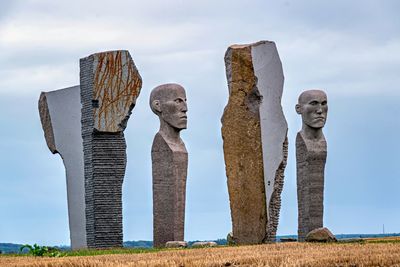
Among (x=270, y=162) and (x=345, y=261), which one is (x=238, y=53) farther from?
(x=345, y=261)

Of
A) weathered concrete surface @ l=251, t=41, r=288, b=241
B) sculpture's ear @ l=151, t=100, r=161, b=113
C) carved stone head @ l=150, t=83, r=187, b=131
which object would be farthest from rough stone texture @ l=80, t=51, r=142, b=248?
weathered concrete surface @ l=251, t=41, r=288, b=241

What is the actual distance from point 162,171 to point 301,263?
1316 centimetres

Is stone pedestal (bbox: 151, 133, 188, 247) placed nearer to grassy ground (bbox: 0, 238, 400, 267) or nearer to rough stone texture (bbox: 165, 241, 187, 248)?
rough stone texture (bbox: 165, 241, 187, 248)

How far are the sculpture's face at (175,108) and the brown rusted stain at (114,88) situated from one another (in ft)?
3.05

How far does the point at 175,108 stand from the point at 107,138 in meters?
1.97

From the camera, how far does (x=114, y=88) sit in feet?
107

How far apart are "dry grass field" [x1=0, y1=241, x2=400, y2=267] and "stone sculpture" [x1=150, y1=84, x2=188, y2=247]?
856 centimetres

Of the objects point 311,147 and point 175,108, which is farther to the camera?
point 311,147

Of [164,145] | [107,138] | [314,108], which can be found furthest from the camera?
[314,108]

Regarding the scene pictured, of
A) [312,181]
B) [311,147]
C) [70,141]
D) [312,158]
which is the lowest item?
[312,181]

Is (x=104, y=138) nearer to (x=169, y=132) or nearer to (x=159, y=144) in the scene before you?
(x=159, y=144)

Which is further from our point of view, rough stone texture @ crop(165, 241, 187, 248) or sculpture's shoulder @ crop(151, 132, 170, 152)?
sculpture's shoulder @ crop(151, 132, 170, 152)

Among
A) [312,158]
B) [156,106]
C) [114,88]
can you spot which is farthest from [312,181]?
[114,88]

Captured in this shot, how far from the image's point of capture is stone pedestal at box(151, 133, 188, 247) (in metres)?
31.8
